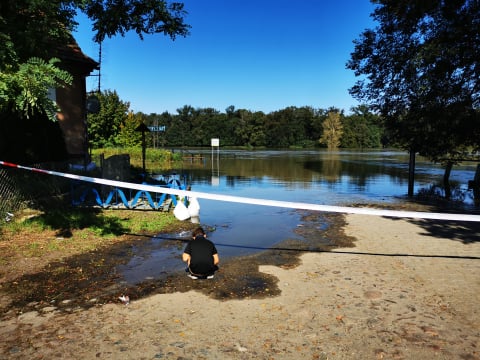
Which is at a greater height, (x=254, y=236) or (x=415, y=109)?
(x=415, y=109)

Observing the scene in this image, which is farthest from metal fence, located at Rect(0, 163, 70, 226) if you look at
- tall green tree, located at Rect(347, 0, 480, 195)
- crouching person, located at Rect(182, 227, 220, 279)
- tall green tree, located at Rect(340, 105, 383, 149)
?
tall green tree, located at Rect(340, 105, 383, 149)

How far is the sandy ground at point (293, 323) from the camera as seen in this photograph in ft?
13.8

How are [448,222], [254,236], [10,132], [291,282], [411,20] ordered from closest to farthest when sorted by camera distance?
[291,282] → [254,236] → [448,222] → [10,132] → [411,20]

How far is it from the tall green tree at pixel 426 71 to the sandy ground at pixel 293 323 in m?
12.0

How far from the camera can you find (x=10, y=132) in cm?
1254

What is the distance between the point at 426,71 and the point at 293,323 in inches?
620

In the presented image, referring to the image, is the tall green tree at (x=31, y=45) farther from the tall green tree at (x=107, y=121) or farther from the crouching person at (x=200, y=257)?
the tall green tree at (x=107, y=121)

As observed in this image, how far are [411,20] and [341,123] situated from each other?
128 meters

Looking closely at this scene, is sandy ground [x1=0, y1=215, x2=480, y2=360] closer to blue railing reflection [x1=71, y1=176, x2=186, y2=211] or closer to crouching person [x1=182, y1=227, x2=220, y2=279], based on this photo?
crouching person [x1=182, y1=227, x2=220, y2=279]

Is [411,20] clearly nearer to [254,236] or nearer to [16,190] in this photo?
[254,236]

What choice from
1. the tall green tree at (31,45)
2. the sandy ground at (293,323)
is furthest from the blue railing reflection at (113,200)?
the sandy ground at (293,323)

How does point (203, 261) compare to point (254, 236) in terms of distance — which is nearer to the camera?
point (203, 261)

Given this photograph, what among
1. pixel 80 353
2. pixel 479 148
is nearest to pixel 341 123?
pixel 479 148

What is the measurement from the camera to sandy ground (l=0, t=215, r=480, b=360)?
13.8ft
